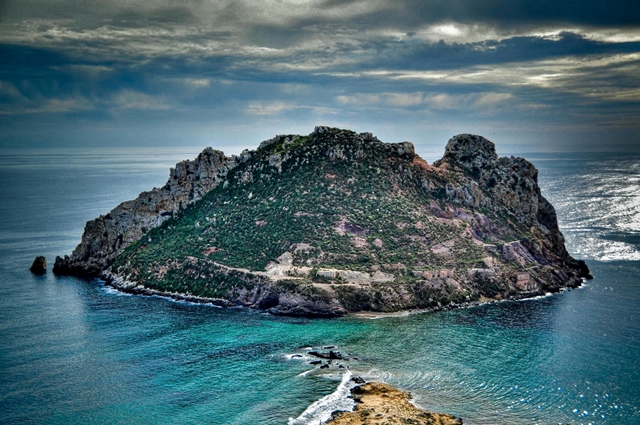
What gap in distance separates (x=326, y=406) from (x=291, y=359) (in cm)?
1524

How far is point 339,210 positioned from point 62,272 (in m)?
66.1

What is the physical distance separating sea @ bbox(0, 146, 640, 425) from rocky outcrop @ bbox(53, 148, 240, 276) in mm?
11036

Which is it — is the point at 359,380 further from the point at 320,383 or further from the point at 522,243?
the point at 522,243

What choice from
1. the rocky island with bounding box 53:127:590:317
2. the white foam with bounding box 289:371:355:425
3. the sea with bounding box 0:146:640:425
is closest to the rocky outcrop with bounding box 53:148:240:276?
the rocky island with bounding box 53:127:590:317

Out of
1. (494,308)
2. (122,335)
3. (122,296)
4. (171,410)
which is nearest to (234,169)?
(122,296)

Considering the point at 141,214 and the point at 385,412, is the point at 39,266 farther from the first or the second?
the point at 385,412

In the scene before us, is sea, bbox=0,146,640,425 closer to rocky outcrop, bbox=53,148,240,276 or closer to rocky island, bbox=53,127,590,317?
rocky island, bbox=53,127,590,317

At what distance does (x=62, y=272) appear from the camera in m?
124

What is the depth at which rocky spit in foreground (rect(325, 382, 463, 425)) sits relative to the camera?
5772 cm

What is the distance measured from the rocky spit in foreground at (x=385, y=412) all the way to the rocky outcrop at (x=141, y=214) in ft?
263

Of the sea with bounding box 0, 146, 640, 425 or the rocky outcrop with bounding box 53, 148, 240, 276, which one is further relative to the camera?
the rocky outcrop with bounding box 53, 148, 240, 276

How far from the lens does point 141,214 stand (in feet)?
424

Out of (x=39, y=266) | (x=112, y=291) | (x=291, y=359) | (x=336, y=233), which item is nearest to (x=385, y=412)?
(x=291, y=359)

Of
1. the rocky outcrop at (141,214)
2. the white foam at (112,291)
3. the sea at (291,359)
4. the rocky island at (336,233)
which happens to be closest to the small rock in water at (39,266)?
the rocky outcrop at (141,214)
